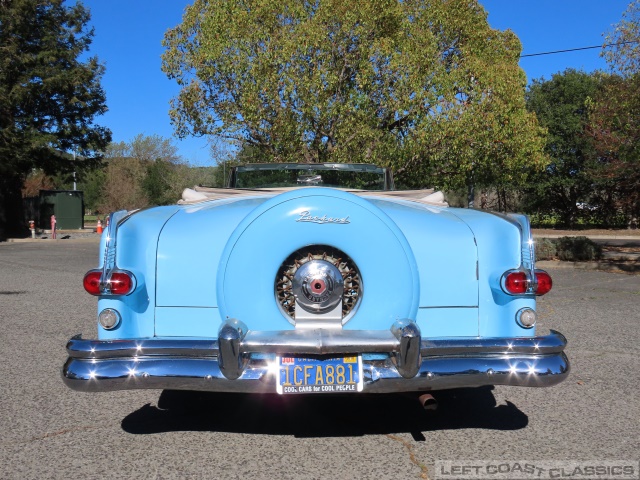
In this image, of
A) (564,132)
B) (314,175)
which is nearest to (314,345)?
(314,175)

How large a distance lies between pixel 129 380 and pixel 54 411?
1.42m

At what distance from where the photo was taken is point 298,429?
12.8 feet

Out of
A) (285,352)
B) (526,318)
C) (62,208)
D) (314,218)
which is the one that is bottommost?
(62,208)

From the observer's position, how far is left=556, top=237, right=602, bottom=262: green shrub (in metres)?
15.9

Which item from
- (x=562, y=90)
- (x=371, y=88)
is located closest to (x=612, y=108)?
(x=371, y=88)

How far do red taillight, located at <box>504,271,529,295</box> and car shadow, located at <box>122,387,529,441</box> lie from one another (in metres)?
0.89

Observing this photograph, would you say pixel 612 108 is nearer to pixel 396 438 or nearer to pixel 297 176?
pixel 297 176

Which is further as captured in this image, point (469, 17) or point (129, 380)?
point (469, 17)

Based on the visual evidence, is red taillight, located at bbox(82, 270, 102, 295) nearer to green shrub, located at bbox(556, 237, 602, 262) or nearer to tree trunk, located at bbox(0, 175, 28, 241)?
green shrub, located at bbox(556, 237, 602, 262)

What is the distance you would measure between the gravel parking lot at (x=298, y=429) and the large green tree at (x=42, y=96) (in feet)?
78.8

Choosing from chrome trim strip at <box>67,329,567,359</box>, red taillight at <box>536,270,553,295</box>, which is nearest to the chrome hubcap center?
chrome trim strip at <box>67,329,567,359</box>

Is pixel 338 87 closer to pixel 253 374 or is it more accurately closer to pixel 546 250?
pixel 546 250

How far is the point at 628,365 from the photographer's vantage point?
5.52m

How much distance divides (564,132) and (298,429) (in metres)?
36.1
